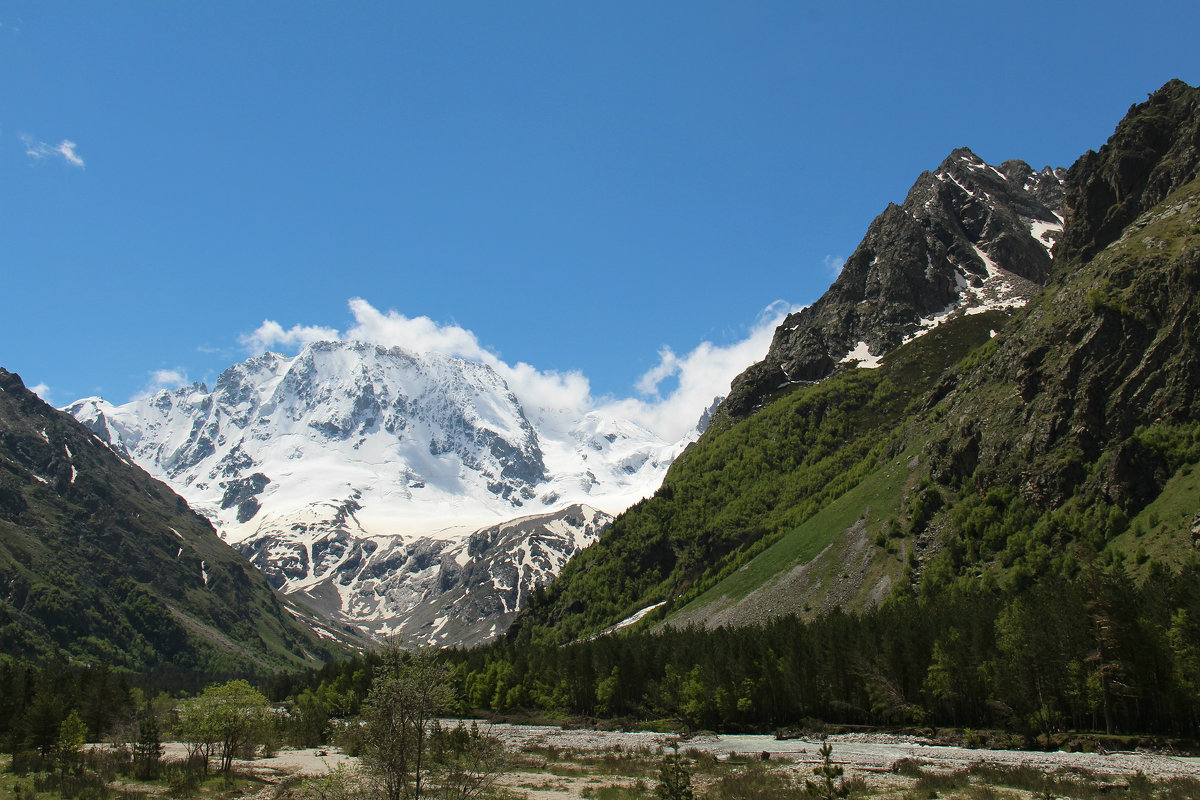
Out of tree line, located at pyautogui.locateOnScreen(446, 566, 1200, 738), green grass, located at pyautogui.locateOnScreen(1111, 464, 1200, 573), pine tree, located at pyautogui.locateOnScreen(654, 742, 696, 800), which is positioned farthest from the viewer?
green grass, located at pyautogui.locateOnScreen(1111, 464, 1200, 573)

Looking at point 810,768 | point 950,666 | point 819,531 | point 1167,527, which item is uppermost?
point 819,531

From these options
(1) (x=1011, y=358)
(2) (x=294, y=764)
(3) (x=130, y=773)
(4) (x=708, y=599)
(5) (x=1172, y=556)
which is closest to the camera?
(3) (x=130, y=773)

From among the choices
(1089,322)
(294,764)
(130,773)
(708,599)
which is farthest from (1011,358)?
(130,773)

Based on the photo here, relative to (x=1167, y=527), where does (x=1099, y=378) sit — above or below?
above

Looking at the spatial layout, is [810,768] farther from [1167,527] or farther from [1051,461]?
[1051,461]

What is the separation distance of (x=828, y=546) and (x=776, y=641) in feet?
183

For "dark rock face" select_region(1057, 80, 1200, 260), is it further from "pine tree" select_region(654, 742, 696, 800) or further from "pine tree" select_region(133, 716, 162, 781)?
"pine tree" select_region(133, 716, 162, 781)

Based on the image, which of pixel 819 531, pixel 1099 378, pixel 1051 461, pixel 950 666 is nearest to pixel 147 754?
pixel 950 666

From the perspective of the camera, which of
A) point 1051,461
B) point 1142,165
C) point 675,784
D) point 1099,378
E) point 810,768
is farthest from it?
point 1142,165

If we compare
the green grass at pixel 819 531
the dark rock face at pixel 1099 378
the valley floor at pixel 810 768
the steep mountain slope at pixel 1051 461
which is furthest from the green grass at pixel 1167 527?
the green grass at pixel 819 531

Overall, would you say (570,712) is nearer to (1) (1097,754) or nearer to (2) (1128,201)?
(1) (1097,754)

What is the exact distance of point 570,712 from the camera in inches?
5394

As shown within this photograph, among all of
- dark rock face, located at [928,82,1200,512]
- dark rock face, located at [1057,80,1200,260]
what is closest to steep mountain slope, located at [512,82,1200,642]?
dark rock face, located at [928,82,1200,512]

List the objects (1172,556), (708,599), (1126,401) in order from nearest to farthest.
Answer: (1172,556), (1126,401), (708,599)
